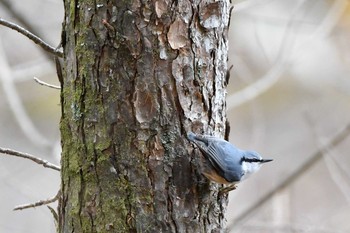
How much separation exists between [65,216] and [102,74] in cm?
39

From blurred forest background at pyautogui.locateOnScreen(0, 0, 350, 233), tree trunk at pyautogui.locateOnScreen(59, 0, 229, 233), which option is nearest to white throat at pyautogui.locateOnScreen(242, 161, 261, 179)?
tree trunk at pyautogui.locateOnScreen(59, 0, 229, 233)

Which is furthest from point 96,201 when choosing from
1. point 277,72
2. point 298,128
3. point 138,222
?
point 298,128

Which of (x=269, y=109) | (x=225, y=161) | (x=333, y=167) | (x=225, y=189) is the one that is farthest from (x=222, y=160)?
(x=269, y=109)

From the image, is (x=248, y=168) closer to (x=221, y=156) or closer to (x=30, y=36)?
(x=221, y=156)

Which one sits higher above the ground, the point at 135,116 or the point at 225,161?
the point at 135,116

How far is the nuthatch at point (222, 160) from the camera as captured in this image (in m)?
1.54

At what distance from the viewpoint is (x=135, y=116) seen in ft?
5.13

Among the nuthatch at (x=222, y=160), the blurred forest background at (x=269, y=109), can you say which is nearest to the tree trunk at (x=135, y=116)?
the nuthatch at (x=222, y=160)

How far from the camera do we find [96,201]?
158cm

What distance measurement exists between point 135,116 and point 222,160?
9.5 inches

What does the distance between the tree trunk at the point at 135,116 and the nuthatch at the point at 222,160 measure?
38 millimetres

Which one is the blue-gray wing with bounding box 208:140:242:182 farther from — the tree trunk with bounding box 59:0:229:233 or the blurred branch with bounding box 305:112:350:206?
the blurred branch with bounding box 305:112:350:206

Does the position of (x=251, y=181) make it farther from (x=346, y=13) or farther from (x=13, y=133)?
(x=13, y=133)

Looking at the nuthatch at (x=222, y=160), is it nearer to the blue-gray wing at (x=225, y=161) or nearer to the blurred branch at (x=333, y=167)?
the blue-gray wing at (x=225, y=161)
